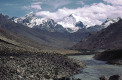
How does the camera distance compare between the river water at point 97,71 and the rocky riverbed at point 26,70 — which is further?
the river water at point 97,71

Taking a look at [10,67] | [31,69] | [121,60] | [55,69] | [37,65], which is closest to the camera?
[10,67]

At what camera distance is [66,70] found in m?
68.3

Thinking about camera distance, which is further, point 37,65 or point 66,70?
point 66,70

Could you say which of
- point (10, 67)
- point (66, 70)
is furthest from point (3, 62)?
point (66, 70)

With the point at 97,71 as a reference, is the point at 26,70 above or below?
above

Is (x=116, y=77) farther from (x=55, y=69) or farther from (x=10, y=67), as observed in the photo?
(x=10, y=67)

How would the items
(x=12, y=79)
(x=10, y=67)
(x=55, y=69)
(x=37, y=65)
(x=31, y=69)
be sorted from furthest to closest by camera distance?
(x=55, y=69) < (x=37, y=65) < (x=31, y=69) < (x=10, y=67) < (x=12, y=79)

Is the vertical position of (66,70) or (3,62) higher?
(3,62)

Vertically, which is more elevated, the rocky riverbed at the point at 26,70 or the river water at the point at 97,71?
the rocky riverbed at the point at 26,70

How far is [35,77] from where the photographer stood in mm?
50219

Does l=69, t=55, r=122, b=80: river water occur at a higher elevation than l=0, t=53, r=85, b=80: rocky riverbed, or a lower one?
lower

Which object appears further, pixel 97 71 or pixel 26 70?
pixel 97 71

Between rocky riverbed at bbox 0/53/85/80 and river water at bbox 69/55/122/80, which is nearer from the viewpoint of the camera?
rocky riverbed at bbox 0/53/85/80

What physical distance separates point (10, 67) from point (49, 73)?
1256 centimetres
